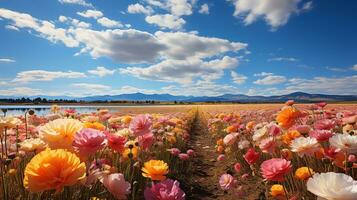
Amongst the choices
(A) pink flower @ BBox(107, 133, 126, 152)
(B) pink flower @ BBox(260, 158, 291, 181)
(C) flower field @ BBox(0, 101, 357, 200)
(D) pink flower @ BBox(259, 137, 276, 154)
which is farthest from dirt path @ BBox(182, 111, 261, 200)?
(B) pink flower @ BBox(260, 158, 291, 181)

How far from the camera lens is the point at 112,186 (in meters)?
2.11

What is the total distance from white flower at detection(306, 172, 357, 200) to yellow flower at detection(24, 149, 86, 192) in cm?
117

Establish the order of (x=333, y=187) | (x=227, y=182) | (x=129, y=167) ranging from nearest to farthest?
1. (x=333, y=187)
2. (x=129, y=167)
3. (x=227, y=182)

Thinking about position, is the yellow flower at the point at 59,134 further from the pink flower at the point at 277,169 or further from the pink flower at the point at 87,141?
the pink flower at the point at 277,169

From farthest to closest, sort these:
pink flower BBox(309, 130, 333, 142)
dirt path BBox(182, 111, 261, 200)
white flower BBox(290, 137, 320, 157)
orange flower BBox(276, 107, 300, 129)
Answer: dirt path BBox(182, 111, 261, 200) → orange flower BBox(276, 107, 300, 129) → pink flower BBox(309, 130, 333, 142) → white flower BBox(290, 137, 320, 157)

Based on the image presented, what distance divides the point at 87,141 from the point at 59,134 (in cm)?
23

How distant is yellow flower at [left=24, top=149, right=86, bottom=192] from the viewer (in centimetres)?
169

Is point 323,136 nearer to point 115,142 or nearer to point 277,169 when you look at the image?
point 277,169

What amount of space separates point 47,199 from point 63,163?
69 centimetres

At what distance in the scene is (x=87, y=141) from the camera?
6.99 feet

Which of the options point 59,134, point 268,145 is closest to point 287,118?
point 268,145

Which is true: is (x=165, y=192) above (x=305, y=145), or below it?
below

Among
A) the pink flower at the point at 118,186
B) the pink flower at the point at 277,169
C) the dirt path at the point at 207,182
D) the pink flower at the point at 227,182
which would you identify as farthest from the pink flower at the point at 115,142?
the dirt path at the point at 207,182

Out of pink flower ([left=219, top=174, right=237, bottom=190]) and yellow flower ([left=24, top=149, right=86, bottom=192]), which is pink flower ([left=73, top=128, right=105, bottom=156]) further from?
pink flower ([left=219, top=174, right=237, bottom=190])
